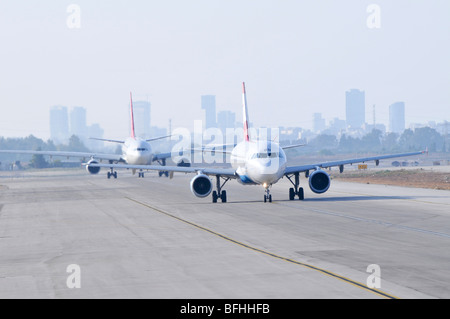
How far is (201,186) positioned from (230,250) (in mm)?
20843

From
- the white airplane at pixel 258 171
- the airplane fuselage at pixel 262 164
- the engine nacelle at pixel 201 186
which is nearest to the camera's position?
the airplane fuselage at pixel 262 164

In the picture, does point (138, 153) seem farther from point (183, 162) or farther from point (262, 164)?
point (262, 164)

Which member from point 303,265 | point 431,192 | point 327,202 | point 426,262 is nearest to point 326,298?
point 303,265

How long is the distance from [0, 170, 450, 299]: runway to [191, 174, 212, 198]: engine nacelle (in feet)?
2.77

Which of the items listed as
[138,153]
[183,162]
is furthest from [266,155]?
[138,153]

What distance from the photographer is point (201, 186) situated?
43.1 metres

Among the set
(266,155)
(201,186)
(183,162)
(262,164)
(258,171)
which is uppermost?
(266,155)

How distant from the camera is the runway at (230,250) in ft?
52.3

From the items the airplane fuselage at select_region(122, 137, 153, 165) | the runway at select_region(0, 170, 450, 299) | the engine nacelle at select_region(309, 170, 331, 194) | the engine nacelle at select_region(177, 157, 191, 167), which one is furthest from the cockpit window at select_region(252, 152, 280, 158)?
the airplane fuselage at select_region(122, 137, 153, 165)

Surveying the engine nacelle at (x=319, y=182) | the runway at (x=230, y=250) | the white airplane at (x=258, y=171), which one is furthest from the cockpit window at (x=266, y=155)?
the engine nacelle at (x=319, y=182)

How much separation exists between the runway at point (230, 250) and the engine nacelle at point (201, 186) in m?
0.85

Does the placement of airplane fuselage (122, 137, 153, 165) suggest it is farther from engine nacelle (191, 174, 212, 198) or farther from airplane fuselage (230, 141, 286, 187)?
airplane fuselage (230, 141, 286, 187)

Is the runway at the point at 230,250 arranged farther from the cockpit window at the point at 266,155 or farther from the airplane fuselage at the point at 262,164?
the cockpit window at the point at 266,155

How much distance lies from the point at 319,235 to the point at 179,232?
5.40m
